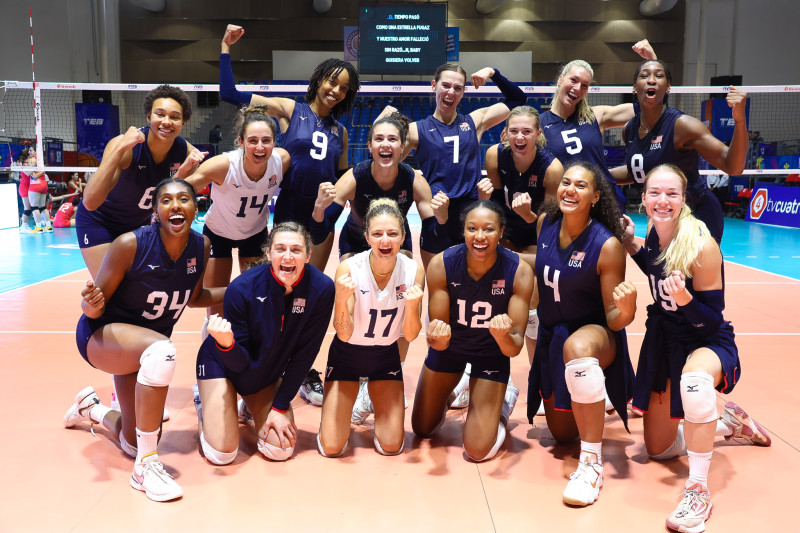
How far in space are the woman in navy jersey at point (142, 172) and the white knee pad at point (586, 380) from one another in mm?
2761

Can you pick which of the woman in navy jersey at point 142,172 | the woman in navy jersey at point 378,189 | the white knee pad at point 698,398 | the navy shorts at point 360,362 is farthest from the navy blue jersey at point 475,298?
the woman in navy jersey at point 142,172

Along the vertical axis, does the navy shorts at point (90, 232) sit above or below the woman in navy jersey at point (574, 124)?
below

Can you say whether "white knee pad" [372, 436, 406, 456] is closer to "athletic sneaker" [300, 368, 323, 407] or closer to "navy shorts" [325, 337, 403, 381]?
"navy shorts" [325, 337, 403, 381]

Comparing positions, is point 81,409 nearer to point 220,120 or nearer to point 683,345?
point 683,345

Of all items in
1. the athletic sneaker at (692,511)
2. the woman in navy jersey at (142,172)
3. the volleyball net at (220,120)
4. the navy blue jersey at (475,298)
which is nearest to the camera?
the athletic sneaker at (692,511)

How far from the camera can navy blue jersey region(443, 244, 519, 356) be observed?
3.76 m

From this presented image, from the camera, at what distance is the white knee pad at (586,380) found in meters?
3.30

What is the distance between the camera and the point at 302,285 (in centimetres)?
378

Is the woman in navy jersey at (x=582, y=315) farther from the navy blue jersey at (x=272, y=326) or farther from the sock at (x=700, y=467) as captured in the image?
the navy blue jersey at (x=272, y=326)

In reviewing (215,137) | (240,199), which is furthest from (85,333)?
(215,137)

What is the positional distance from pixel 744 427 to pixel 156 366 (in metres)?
3.38

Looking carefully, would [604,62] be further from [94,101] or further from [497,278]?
[497,278]

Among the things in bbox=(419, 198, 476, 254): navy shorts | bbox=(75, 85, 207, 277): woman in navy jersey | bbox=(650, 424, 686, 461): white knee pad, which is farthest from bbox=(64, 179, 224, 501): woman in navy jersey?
bbox=(650, 424, 686, 461): white knee pad

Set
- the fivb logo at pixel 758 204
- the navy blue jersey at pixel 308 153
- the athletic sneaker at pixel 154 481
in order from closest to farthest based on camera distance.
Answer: the athletic sneaker at pixel 154 481 → the navy blue jersey at pixel 308 153 → the fivb logo at pixel 758 204
